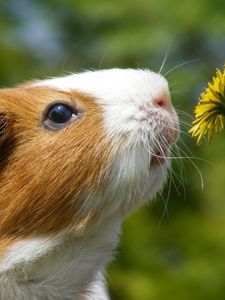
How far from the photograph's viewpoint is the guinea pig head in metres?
3.49

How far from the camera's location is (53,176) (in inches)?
140

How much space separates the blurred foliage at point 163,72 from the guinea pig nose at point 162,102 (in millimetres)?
1347

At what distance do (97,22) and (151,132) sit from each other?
3.18m

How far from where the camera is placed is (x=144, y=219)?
5.73m

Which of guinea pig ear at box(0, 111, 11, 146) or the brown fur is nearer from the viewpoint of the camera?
the brown fur

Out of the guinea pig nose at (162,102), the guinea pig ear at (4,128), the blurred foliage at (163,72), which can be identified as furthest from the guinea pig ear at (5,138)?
the blurred foliage at (163,72)

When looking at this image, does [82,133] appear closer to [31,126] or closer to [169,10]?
[31,126]

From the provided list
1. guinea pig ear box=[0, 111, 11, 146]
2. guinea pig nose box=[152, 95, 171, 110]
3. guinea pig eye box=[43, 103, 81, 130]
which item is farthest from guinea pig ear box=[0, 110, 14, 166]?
guinea pig nose box=[152, 95, 171, 110]

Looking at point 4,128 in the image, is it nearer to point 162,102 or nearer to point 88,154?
point 88,154

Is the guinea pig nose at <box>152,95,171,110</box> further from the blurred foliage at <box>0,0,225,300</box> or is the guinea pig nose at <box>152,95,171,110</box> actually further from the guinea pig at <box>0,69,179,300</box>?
the blurred foliage at <box>0,0,225,300</box>

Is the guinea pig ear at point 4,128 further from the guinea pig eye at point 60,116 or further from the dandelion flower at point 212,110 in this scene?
the dandelion flower at point 212,110

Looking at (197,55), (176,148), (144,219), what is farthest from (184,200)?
(176,148)

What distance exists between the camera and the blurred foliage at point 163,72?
5359 mm

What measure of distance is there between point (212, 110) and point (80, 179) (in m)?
0.96
